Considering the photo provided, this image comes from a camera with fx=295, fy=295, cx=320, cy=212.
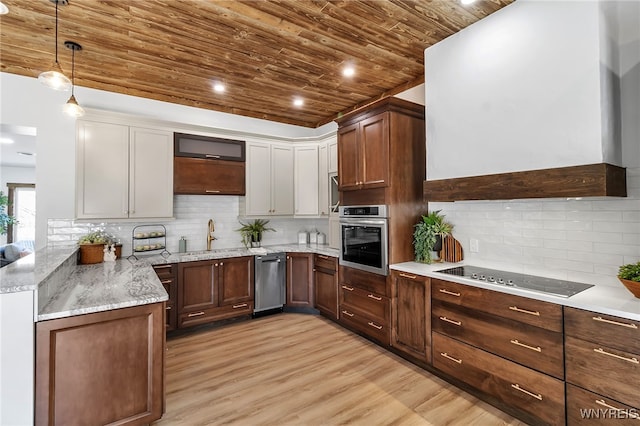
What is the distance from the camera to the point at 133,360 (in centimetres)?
186

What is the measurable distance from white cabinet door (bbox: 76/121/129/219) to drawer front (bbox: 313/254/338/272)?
2394 mm

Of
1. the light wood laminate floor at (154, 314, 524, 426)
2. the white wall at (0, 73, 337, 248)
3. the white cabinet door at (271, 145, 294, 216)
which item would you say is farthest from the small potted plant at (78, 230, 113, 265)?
the white cabinet door at (271, 145, 294, 216)

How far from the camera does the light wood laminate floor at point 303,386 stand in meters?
2.09

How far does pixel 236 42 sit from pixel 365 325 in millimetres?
3090

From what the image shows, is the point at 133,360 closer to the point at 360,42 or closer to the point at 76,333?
the point at 76,333

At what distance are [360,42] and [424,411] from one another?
3.05 m

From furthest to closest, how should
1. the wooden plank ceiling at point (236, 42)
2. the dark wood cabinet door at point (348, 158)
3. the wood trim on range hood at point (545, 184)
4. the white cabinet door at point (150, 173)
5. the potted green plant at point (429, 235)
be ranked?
the white cabinet door at point (150, 173)
the dark wood cabinet door at point (348, 158)
the potted green plant at point (429, 235)
the wooden plank ceiling at point (236, 42)
the wood trim on range hood at point (545, 184)

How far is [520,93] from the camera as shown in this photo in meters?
2.19

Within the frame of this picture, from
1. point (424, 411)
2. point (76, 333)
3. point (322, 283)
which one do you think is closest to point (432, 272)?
point (424, 411)

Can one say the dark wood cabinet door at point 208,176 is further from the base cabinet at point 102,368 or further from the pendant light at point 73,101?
the base cabinet at point 102,368

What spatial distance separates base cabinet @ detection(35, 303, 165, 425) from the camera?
64.0 inches

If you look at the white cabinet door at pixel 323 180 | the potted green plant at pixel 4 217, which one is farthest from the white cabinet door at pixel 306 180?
the potted green plant at pixel 4 217

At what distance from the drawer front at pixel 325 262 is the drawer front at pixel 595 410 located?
2.41 metres

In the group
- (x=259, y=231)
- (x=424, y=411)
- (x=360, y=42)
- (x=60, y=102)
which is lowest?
(x=424, y=411)
